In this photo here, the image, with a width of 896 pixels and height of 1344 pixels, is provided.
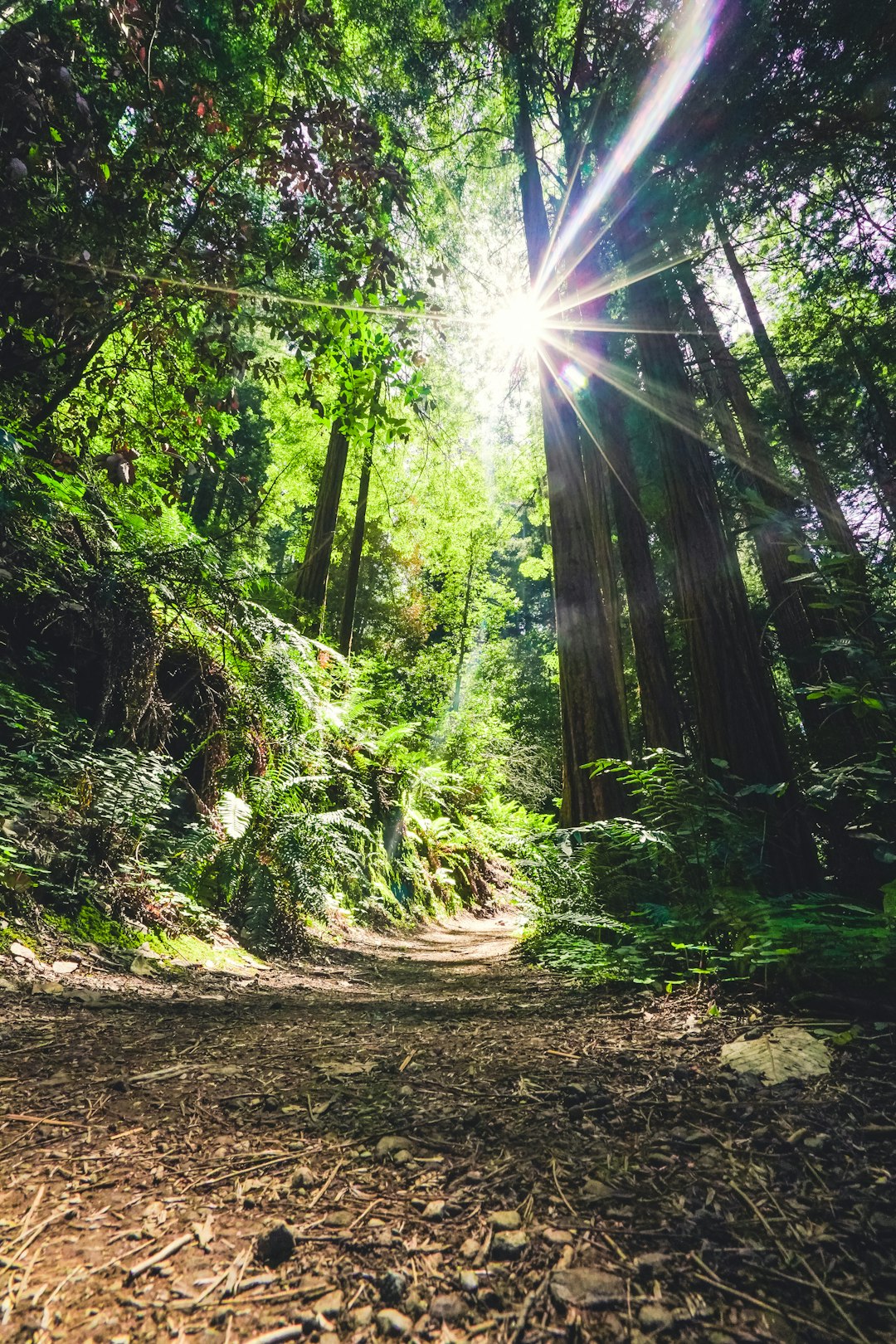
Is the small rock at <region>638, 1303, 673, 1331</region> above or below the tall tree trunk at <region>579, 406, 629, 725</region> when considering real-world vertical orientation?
below

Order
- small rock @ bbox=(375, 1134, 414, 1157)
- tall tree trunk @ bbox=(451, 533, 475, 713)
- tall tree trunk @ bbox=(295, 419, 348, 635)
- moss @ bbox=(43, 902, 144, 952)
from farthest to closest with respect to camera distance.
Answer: tall tree trunk @ bbox=(451, 533, 475, 713)
tall tree trunk @ bbox=(295, 419, 348, 635)
moss @ bbox=(43, 902, 144, 952)
small rock @ bbox=(375, 1134, 414, 1157)

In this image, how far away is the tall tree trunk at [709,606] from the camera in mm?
3924

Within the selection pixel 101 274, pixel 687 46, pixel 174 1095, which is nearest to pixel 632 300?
pixel 687 46

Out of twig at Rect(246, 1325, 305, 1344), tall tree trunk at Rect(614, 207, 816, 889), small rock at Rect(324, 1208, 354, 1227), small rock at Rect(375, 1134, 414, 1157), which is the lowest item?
twig at Rect(246, 1325, 305, 1344)

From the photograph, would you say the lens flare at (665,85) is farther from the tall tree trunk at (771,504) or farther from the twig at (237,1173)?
the twig at (237,1173)

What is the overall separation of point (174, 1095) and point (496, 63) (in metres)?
10.5

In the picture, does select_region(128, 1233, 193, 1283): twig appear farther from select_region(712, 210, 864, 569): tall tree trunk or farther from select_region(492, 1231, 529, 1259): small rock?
select_region(712, 210, 864, 569): tall tree trunk

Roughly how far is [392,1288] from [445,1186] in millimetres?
297

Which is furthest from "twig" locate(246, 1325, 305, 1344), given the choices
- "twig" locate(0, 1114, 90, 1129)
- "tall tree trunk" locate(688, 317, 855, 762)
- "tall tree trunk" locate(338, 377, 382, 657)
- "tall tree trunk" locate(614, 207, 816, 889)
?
"tall tree trunk" locate(338, 377, 382, 657)

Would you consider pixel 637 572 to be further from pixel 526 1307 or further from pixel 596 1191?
pixel 526 1307

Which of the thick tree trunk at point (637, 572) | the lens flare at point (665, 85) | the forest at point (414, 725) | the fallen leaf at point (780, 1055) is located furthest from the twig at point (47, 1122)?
the lens flare at point (665, 85)

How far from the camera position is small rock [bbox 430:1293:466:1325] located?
915 millimetres

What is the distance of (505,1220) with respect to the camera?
1.13m

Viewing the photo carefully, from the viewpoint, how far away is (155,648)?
4367 mm
